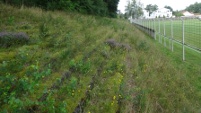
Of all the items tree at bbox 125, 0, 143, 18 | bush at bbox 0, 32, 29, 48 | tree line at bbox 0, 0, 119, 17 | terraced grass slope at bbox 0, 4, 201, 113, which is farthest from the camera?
tree at bbox 125, 0, 143, 18

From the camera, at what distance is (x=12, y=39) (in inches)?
233

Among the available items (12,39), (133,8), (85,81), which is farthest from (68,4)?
(133,8)

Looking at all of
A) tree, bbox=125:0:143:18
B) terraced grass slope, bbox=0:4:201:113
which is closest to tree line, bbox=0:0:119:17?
terraced grass slope, bbox=0:4:201:113

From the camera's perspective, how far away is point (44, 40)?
6688 millimetres

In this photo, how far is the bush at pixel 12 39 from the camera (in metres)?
5.66

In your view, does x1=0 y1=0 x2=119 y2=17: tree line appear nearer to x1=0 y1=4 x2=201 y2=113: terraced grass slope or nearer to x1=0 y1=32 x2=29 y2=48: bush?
x1=0 y1=32 x2=29 y2=48: bush

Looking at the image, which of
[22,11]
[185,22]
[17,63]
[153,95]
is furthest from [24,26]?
[185,22]

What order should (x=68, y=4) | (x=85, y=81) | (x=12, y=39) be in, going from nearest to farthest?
(x=85, y=81), (x=12, y=39), (x=68, y=4)

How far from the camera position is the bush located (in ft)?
18.6

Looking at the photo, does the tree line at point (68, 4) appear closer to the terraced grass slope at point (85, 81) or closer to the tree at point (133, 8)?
the terraced grass slope at point (85, 81)

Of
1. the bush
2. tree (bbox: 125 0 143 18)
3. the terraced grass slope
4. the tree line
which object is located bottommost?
the terraced grass slope

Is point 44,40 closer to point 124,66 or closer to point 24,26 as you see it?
point 24,26

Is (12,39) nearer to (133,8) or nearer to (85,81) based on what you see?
(85,81)

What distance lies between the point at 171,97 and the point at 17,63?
310cm
